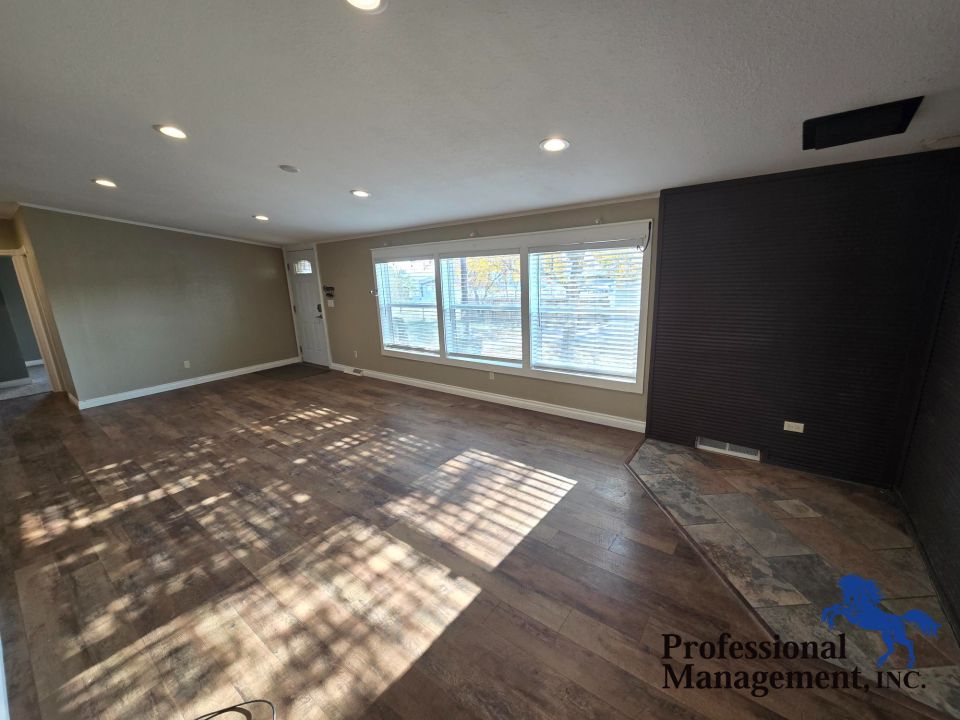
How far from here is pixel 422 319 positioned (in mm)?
5023

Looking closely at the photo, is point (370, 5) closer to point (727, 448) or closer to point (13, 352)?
point (727, 448)

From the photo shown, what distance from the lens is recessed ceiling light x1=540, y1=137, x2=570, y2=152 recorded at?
6.39 ft

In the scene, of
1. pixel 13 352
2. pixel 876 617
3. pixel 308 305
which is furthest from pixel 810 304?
pixel 13 352

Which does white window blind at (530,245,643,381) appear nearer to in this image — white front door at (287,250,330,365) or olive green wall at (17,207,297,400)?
white front door at (287,250,330,365)

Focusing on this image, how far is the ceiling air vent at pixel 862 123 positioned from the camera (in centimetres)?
154

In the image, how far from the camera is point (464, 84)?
1450 mm

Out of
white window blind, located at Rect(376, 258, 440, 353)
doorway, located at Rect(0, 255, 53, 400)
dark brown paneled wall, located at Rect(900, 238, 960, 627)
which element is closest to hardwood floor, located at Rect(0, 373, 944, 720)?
dark brown paneled wall, located at Rect(900, 238, 960, 627)

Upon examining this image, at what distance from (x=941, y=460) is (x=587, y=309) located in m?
2.45

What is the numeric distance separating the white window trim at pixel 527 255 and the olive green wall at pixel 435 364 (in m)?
0.06

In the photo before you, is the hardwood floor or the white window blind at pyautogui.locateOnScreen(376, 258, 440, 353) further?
the white window blind at pyautogui.locateOnScreen(376, 258, 440, 353)

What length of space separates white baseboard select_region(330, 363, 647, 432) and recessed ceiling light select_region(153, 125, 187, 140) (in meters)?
3.59

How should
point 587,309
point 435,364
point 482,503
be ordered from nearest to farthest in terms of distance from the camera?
point 482,503
point 587,309
point 435,364

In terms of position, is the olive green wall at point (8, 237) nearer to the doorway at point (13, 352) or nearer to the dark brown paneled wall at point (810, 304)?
the doorway at point (13, 352)

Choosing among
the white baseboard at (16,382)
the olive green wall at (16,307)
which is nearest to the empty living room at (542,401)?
the white baseboard at (16,382)
